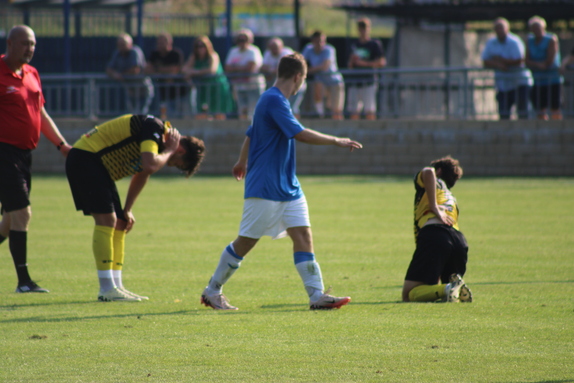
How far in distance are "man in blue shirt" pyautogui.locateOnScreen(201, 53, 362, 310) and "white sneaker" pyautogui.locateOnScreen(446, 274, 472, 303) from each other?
93 cm

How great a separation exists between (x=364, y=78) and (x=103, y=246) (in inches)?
515

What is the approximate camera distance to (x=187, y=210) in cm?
1359

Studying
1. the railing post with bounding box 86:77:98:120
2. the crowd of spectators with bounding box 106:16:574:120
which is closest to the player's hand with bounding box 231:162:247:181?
the crowd of spectators with bounding box 106:16:574:120

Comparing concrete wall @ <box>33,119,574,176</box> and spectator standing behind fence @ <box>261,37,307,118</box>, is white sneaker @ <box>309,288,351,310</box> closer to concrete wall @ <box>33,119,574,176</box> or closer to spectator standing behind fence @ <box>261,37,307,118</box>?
spectator standing behind fence @ <box>261,37,307,118</box>

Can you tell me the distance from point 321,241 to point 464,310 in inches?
162

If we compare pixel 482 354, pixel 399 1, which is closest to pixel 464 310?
pixel 482 354

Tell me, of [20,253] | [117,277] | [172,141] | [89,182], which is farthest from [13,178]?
[172,141]

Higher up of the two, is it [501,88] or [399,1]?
[399,1]

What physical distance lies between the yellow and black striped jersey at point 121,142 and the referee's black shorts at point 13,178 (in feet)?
2.33

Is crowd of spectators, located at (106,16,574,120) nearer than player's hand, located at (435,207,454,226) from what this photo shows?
No

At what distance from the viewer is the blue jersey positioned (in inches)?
258

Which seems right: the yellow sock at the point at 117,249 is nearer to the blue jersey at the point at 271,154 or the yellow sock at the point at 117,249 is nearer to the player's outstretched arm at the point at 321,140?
the blue jersey at the point at 271,154

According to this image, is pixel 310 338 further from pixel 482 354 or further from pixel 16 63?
pixel 16 63

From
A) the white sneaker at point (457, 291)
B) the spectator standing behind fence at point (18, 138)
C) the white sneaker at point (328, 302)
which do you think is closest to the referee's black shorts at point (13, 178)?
the spectator standing behind fence at point (18, 138)
